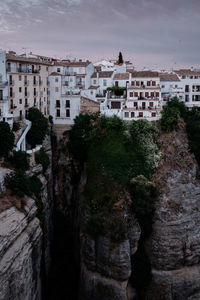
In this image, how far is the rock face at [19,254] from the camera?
805 inches

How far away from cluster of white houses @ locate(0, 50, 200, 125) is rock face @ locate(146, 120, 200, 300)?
10474mm

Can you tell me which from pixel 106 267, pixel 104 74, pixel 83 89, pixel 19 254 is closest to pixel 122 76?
pixel 104 74

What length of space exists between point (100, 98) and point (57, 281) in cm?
2422

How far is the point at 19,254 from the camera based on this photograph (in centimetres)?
2212

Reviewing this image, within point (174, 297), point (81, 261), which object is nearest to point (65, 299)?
point (81, 261)

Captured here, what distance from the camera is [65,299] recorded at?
32.5 metres

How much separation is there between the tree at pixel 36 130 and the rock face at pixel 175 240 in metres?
14.1

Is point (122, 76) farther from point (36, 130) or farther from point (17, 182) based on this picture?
point (17, 182)

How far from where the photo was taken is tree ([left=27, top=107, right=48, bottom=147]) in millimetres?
37156

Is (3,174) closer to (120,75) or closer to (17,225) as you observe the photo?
(17,225)

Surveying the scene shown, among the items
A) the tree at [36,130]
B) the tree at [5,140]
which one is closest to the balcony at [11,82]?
the tree at [36,130]

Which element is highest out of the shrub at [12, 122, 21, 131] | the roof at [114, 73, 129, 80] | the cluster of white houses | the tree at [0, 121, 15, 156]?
the roof at [114, 73, 129, 80]

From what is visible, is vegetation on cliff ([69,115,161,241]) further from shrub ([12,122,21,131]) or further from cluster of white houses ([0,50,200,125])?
shrub ([12,122,21,131])

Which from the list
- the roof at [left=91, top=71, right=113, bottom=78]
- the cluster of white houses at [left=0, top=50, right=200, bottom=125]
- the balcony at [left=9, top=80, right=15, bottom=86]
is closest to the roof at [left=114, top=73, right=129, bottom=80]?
the cluster of white houses at [left=0, top=50, right=200, bottom=125]
